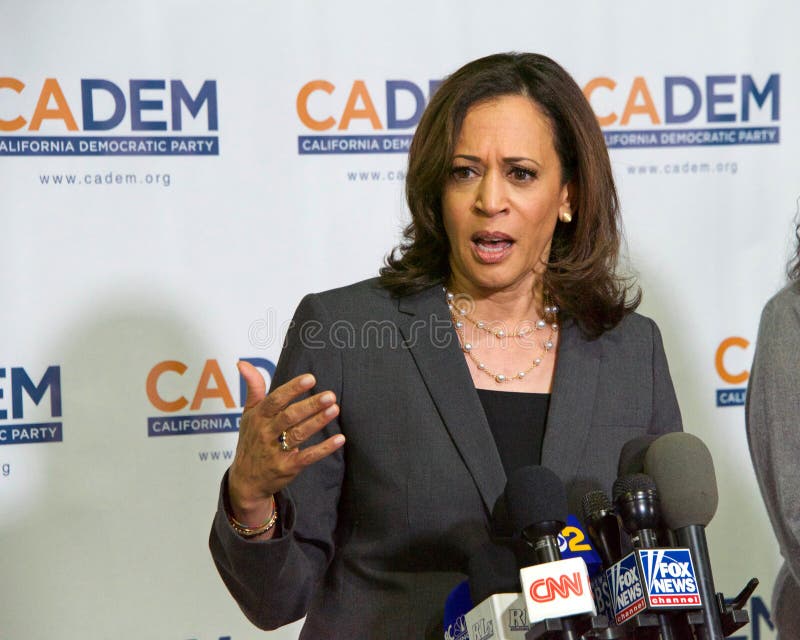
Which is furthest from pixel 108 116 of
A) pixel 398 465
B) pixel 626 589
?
pixel 626 589

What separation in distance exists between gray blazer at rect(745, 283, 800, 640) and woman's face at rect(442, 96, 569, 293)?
1.42 feet

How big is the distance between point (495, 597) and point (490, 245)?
79 cm

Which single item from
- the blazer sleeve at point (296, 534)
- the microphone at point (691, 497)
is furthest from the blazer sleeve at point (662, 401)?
the blazer sleeve at point (296, 534)

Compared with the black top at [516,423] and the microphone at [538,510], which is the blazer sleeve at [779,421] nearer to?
the black top at [516,423]

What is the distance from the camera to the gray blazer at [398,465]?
5.37 ft

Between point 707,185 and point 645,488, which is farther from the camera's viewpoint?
point 707,185

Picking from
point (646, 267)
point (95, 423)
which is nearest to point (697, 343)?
point (646, 267)

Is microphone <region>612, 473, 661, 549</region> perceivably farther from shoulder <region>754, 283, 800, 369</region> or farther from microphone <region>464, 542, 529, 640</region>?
shoulder <region>754, 283, 800, 369</region>

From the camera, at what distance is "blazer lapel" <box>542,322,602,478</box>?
1.67 metres

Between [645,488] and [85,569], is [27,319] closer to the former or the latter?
[85,569]

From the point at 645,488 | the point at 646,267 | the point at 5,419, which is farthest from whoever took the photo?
the point at 646,267

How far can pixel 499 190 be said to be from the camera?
5.74ft

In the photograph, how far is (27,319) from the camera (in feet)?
8.55

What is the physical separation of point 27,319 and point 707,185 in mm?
1895
